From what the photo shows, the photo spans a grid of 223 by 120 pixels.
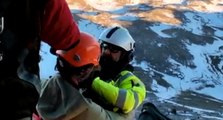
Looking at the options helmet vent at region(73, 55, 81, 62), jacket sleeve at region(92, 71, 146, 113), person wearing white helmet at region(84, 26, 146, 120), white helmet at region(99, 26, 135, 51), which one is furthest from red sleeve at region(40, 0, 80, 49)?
white helmet at region(99, 26, 135, 51)

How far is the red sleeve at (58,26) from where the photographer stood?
2.18 meters

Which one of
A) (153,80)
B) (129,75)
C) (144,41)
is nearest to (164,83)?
(153,80)

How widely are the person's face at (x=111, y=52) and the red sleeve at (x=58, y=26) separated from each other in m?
2.82

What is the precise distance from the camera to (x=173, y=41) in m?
80.0

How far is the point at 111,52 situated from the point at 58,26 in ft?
10.2

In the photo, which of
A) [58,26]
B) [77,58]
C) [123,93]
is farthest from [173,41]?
[58,26]

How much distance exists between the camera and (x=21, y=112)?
1939mm

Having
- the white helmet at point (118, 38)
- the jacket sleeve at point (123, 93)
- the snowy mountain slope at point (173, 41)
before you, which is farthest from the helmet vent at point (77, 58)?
the snowy mountain slope at point (173, 41)

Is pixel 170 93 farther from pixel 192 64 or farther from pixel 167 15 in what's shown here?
pixel 167 15

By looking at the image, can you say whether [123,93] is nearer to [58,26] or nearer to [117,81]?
[117,81]

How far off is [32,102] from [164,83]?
6886 centimetres

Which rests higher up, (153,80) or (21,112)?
(21,112)

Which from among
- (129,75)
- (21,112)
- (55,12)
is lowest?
(129,75)

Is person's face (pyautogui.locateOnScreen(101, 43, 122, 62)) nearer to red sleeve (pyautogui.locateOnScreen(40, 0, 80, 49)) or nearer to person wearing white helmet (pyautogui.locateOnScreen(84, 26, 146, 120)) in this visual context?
person wearing white helmet (pyautogui.locateOnScreen(84, 26, 146, 120))
